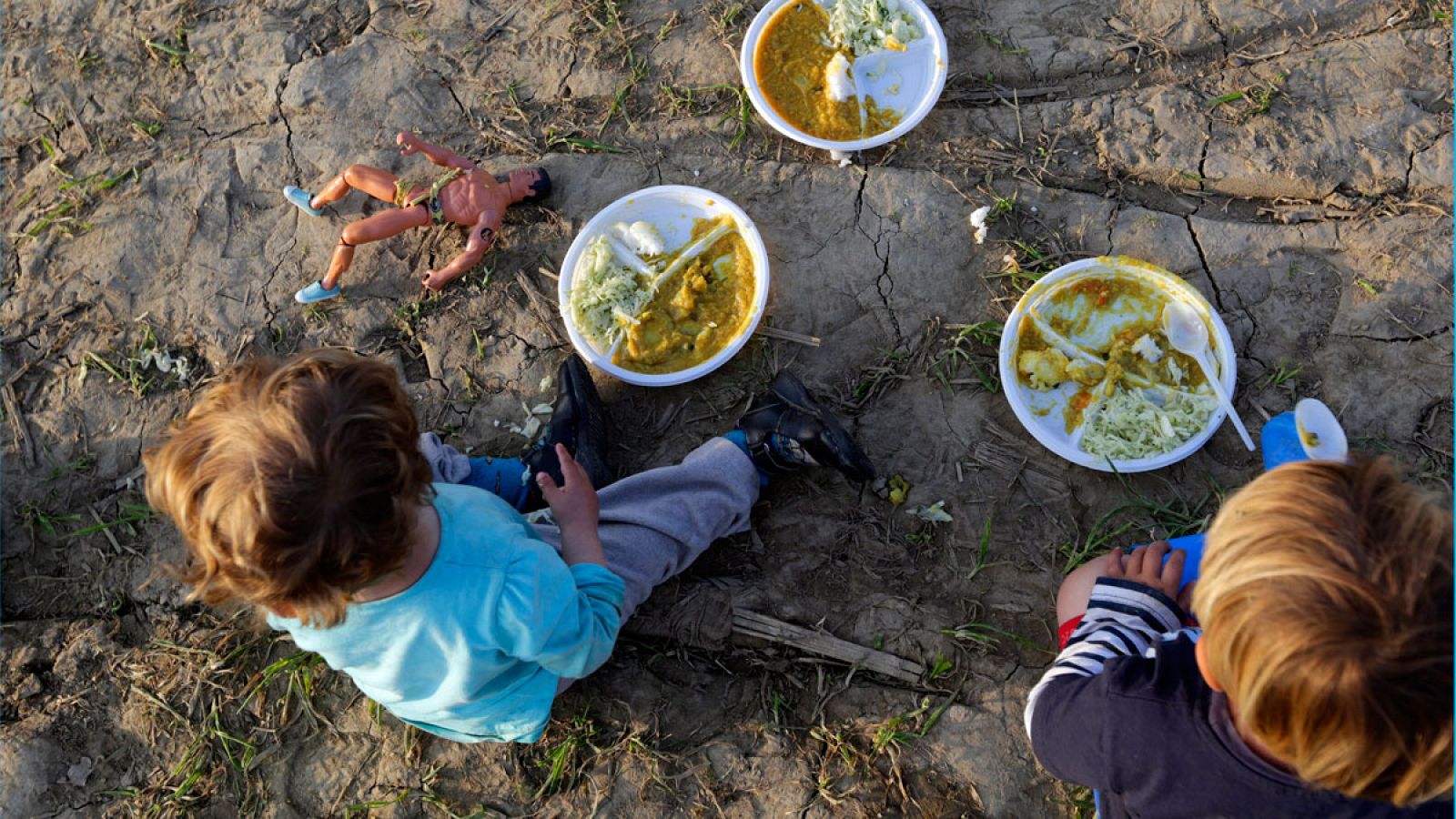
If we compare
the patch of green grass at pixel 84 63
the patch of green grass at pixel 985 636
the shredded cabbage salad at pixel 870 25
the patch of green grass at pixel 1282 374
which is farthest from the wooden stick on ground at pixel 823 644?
the patch of green grass at pixel 84 63

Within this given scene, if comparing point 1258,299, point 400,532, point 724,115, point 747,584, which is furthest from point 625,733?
point 1258,299

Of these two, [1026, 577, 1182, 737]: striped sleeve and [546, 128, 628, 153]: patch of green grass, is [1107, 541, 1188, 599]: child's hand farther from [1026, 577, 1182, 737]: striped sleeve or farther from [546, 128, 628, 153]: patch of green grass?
[546, 128, 628, 153]: patch of green grass

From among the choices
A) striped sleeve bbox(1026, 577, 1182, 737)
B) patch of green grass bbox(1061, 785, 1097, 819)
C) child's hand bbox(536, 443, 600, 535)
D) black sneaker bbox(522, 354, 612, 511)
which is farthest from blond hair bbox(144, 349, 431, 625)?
patch of green grass bbox(1061, 785, 1097, 819)

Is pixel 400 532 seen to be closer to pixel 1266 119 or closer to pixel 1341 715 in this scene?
pixel 1341 715

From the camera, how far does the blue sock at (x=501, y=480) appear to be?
3127 millimetres

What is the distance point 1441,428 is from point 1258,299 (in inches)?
28.1

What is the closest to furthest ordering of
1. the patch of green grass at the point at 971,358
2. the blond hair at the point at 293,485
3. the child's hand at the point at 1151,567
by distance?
1. the blond hair at the point at 293,485
2. the child's hand at the point at 1151,567
3. the patch of green grass at the point at 971,358

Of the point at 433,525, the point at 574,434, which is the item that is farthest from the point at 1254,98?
the point at 433,525

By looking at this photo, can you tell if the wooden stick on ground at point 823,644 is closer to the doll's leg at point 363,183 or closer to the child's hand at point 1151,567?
the child's hand at point 1151,567

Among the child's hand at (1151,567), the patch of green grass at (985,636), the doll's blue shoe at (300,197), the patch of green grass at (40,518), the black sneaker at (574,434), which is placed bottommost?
the patch of green grass at (985,636)

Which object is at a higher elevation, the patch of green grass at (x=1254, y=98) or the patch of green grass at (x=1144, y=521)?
the patch of green grass at (x=1254, y=98)

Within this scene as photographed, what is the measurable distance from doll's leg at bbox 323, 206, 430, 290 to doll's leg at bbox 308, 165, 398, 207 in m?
0.09

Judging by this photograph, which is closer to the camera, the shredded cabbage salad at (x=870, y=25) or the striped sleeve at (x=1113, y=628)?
the striped sleeve at (x=1113, y=628)

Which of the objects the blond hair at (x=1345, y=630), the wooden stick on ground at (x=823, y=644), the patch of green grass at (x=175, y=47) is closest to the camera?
the blond hair at (x=1345, y=630)
